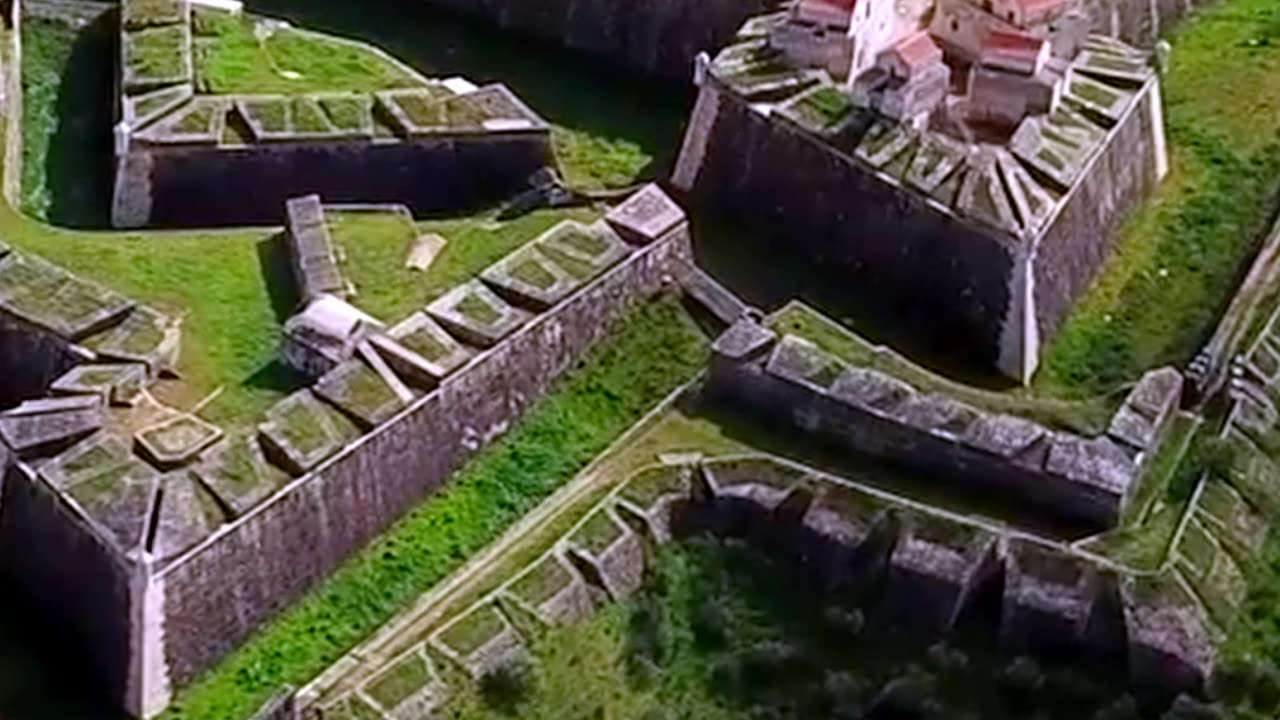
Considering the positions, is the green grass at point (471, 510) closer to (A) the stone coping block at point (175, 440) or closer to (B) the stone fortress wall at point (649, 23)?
(A) the stone coping block at point (175, 440)

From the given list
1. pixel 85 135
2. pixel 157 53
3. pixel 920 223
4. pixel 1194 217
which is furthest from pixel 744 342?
pixel 85 135

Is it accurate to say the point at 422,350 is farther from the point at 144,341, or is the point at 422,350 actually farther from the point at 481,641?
the point at 481,641

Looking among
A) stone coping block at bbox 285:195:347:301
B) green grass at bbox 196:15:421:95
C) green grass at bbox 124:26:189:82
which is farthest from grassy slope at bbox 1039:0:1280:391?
green grass at bbox 124:26:189:82

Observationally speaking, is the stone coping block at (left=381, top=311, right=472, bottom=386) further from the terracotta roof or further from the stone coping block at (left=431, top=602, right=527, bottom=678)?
the terracotta roof

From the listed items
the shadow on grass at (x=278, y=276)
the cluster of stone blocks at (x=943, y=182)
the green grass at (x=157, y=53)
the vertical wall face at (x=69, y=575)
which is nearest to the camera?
the vertical wall face at (x=69, y=575)

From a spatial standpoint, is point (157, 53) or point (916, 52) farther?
point (157, 53)

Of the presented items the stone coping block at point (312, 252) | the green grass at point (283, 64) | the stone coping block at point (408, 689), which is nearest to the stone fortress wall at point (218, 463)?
the stone coping block at point (312, 252)

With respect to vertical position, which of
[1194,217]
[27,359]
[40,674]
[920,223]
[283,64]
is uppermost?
[920,223]
